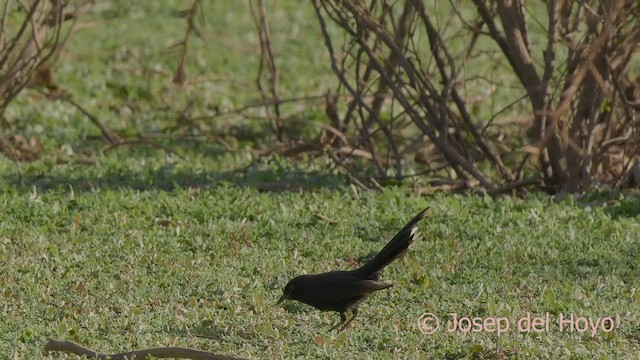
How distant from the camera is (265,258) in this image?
299 inches

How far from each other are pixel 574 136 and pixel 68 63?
6375mm

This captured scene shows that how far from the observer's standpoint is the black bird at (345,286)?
6297 mm

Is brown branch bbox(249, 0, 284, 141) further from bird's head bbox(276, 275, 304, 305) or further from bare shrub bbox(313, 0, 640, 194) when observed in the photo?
bird's head bbox(276, 275, 304, 305)

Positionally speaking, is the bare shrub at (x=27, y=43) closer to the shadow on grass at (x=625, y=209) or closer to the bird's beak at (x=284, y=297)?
the bird's beak at (x=284, y=297)

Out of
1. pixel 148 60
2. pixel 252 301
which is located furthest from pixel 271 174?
pixel 148 60

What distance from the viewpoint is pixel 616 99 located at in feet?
31.9

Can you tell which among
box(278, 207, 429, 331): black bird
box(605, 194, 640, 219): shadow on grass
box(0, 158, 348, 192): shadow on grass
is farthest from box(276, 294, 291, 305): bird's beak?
box(605, 194, 640, 219): shadow on grass

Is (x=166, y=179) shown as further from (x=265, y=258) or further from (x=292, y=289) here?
(x=292, y=289)

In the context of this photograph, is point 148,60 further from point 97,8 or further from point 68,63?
point 97,8

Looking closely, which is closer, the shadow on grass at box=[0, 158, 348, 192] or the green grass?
the green grass

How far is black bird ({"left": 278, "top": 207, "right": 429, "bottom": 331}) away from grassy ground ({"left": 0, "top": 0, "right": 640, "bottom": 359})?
149 millimetres

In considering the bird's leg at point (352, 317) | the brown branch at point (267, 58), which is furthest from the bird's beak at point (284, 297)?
the brown branch at point (267, 58)

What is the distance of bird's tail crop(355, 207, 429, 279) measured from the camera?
6332 millimetres

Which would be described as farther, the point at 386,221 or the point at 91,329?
the point at 386,221
